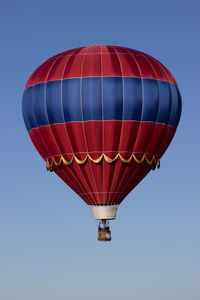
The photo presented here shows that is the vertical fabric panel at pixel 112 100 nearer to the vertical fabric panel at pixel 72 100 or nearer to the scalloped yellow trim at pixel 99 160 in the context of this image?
the vertical fabric panel at pixel 72 100

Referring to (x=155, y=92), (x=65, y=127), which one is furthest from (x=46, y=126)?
(x=155, y=92)

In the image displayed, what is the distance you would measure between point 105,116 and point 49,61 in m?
4.56

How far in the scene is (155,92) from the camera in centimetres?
6250

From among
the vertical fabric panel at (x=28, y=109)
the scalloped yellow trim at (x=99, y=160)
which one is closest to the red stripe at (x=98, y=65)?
the vertical fabric panel at (x=28, y=109)

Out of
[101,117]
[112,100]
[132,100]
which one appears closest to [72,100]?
[101,117]

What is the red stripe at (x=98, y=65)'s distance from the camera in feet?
204

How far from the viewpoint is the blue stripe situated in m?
61.4

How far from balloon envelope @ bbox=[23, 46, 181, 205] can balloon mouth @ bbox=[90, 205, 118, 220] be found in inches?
10.1

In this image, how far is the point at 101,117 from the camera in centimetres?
6141

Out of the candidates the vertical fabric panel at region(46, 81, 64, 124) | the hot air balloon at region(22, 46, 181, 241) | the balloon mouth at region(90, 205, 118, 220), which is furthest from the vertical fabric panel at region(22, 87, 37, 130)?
the balloon mouth at region(90, 205, 118, 220)

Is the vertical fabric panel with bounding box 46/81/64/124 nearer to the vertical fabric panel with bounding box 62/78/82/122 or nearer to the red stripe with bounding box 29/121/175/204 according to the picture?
the vertical fabric panel with bounding box 62/78/82/122

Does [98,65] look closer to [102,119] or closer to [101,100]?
[101,100]

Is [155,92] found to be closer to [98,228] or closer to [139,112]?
[139,112]

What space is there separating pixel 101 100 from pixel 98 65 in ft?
6.19
